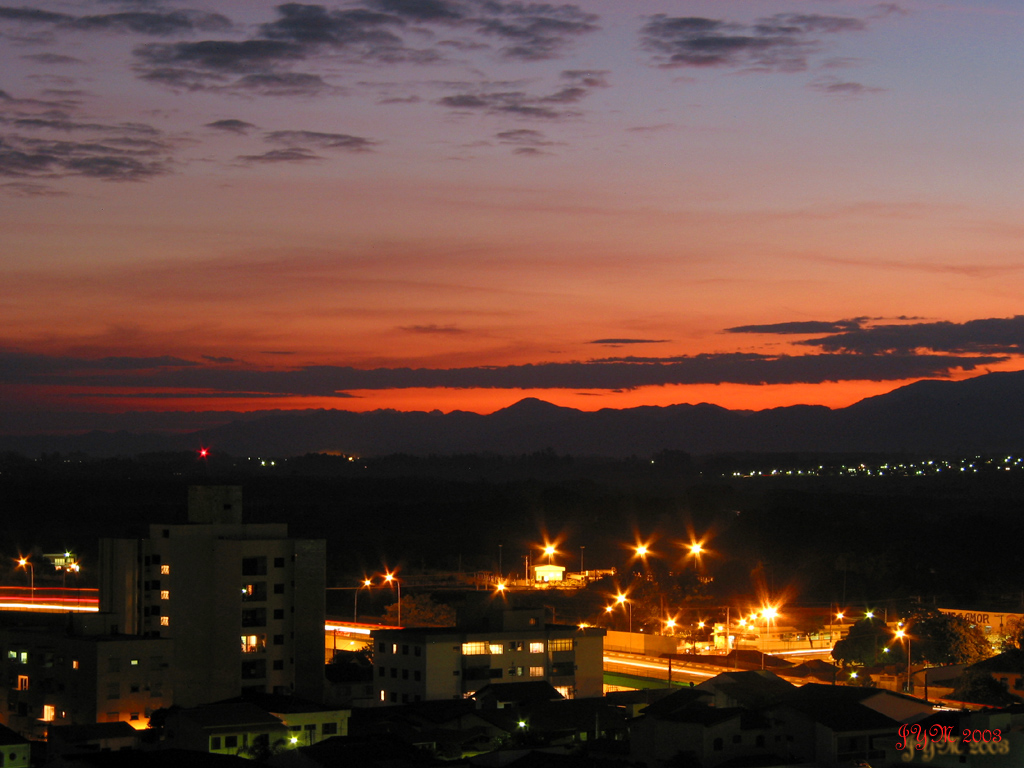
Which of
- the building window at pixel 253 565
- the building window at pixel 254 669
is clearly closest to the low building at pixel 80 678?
the building window at pixel 254 669

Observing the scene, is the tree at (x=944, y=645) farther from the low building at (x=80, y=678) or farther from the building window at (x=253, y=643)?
the low building at (x=80, y=678)

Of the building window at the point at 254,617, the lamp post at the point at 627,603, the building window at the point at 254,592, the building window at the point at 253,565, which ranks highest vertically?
the building window at the point at 253,565

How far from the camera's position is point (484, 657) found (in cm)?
3753

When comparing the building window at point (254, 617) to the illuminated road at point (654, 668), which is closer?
the building window at point (254, 617)

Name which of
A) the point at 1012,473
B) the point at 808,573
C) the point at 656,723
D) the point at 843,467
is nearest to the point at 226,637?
the point at 656,723

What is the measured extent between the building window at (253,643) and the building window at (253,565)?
1696 mm

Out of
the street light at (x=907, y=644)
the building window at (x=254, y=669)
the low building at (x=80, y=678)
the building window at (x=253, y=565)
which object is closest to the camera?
the low building at (x=80, y=678)

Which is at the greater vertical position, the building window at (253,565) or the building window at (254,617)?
the building window at (253,565)

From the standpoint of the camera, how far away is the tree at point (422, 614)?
52.6 m

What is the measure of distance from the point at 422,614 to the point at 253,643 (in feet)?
56.3

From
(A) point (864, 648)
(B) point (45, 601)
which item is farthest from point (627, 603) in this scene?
(B) point (45, 601)

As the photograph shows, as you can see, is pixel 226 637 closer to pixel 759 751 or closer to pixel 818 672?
pixel 759 751

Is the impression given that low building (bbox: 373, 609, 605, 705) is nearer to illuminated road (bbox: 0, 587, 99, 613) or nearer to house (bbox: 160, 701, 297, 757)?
house (bbox: 160, 701, 297, 757)

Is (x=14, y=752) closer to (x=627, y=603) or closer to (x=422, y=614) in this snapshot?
(x=422, y=614)
